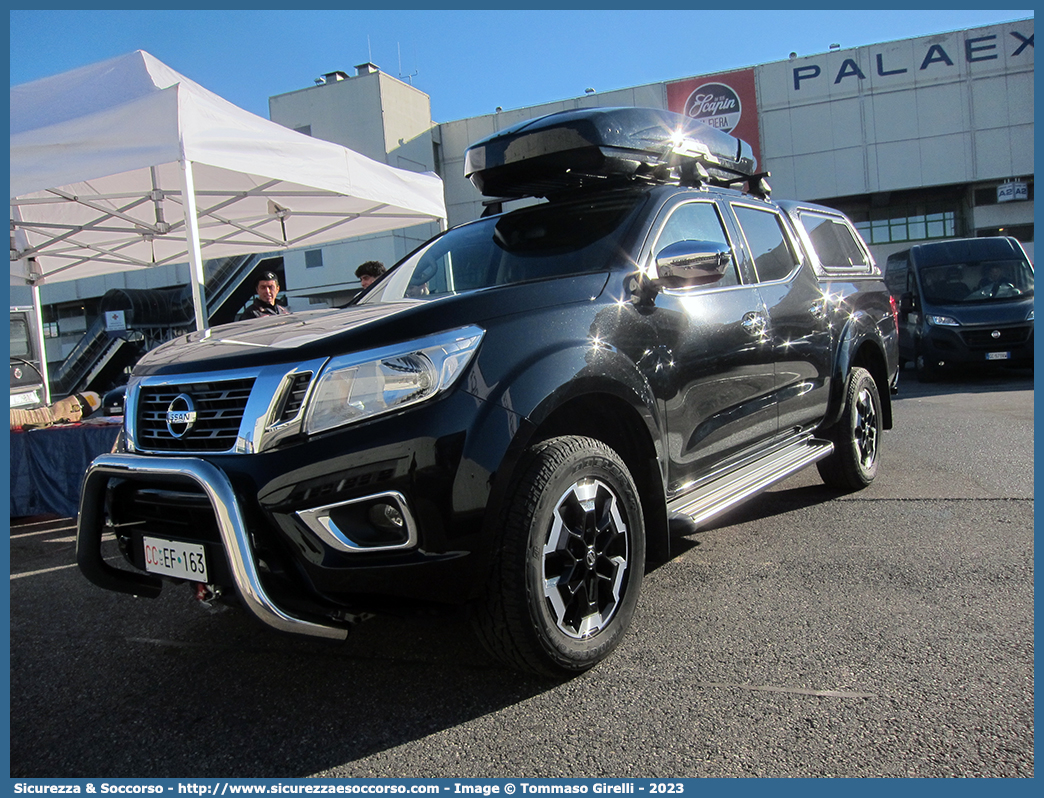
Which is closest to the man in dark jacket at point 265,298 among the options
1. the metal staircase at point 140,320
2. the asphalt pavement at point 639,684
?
the asphalt pavement at point 639,684

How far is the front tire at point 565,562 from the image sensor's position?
91.0 inches

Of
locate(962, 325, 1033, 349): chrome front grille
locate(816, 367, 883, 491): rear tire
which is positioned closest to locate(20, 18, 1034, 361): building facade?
locate(962, 325, 1033, 349): chrome front grille

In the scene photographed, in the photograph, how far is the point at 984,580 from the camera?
3227 millimetres

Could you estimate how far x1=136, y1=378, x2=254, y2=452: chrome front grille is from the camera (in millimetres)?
2303

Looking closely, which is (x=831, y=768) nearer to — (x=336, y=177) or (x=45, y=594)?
(x=45, y=594)

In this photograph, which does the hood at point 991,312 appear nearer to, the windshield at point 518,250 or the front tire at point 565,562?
the windshield at point 518,250

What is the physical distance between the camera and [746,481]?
3.50m

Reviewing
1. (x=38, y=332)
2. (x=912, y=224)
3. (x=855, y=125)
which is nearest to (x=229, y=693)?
(x=38, y=332)

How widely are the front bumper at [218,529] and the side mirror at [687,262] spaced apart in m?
1.81

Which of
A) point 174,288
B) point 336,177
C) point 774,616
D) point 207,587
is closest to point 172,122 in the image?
point 336,177

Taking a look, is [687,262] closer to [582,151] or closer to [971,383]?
[582,151]

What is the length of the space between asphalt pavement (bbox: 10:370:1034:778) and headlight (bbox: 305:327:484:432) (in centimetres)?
66

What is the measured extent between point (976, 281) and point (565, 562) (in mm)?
12037

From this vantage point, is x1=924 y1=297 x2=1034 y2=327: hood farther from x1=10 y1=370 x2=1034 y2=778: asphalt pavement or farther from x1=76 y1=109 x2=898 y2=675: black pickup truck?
x1=76 y1=109 x2=898 y2=675: black pickup truck
